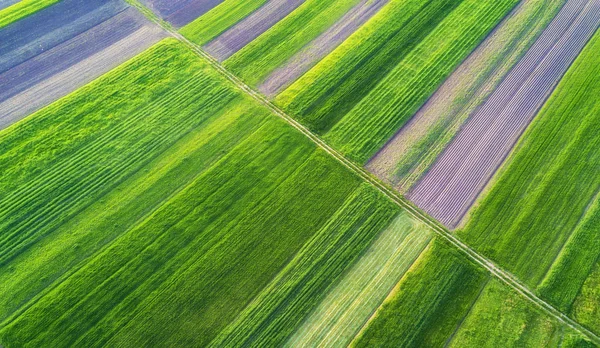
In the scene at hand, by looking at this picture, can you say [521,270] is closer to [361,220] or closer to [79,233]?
[361,220]

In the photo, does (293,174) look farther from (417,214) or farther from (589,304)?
(589,304)

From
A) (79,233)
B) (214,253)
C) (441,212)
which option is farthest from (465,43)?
(79,233)

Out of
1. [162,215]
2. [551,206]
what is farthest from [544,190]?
[162,215]

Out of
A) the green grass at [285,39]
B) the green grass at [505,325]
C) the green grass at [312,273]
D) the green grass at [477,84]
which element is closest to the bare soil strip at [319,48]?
the green grass at [285,39]

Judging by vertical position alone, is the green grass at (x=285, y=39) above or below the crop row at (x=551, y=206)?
above

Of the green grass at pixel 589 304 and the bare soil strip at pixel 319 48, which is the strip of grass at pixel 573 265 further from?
the bare soil strip at pixel 319 48

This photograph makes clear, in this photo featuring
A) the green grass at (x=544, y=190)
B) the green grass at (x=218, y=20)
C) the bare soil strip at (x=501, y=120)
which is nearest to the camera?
the green grass at (x=544, y=190)

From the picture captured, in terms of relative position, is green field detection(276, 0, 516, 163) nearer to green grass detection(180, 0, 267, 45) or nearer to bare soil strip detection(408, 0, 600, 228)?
bare soil strip detection(408, 0, 600, 228)
